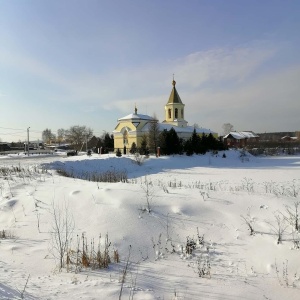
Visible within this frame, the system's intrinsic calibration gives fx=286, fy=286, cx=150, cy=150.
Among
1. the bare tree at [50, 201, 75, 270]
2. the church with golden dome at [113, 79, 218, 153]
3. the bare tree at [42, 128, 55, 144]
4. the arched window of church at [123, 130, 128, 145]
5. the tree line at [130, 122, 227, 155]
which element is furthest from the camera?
the bare tree at [42, 128, 55, 144]

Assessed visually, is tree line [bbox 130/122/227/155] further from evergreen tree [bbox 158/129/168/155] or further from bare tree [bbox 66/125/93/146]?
bare tree [bbox 66/125/93/146]

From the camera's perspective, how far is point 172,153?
37.4 meters

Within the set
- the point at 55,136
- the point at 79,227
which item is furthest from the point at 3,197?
the point at 55,136

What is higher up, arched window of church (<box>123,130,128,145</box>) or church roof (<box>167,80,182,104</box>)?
church roof (<box>167,80,182,104</box>)

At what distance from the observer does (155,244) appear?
588 cm

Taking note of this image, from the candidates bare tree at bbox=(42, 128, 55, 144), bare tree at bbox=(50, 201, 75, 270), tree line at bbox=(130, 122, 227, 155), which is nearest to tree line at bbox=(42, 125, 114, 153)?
bare tree at bbox=(42, 128, 55, 144)

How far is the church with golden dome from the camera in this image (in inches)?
1746

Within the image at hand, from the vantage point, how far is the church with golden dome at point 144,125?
44344 millimetres

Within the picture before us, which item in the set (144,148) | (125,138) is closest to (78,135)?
(125,138)

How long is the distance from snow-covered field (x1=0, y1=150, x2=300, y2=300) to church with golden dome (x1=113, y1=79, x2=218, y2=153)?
109ft

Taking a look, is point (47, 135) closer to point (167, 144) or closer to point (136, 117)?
point (136, 117)

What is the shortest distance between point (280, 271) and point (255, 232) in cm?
122

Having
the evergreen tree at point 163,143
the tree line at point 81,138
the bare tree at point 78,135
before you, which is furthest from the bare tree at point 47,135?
the evergreen tree at point 163,143

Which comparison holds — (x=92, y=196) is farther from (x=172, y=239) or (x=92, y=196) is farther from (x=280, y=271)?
(x=280, y=271)
